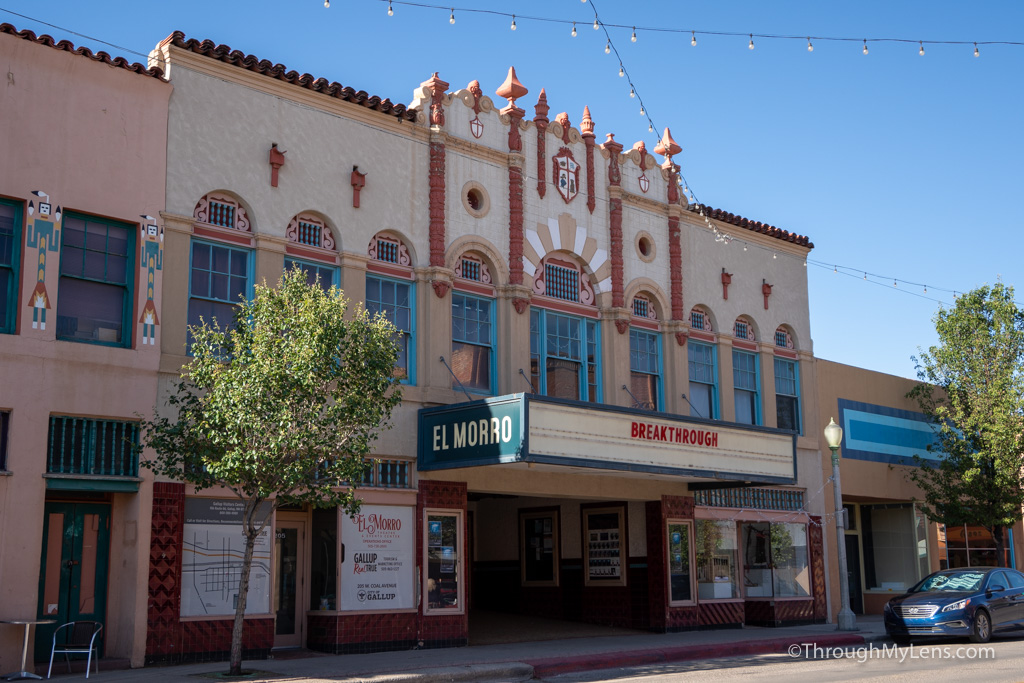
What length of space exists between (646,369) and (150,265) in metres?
10.6

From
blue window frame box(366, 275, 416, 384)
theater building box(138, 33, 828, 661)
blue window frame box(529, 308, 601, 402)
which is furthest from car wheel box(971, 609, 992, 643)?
blue window frame box(366, 275, 416, 384)

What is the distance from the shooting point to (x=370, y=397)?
13.6 m

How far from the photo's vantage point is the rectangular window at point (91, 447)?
14008 mm

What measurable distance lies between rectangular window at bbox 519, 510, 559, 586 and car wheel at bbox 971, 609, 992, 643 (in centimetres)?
844

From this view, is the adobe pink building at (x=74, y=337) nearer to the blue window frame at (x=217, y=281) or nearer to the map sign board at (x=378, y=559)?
the blue window frame at (x=217, y=281)

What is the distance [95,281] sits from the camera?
48.4ft

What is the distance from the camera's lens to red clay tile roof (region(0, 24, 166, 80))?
14.3 meters

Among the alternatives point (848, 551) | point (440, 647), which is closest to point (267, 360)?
point (440, 647)

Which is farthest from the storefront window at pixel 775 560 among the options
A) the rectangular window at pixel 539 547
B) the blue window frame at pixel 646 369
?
the rectangular window at pixel 539 547

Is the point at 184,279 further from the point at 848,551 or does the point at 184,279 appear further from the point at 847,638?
the point at 848,551

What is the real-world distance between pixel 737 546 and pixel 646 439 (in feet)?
21.1

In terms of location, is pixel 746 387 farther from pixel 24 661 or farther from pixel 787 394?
pixel 24 661

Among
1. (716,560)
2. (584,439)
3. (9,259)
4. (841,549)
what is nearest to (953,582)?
(841,549)

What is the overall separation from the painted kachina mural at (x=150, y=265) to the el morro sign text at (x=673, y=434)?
7.87m
